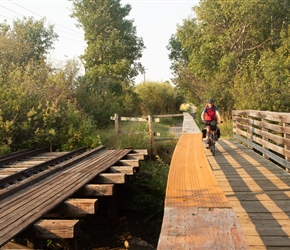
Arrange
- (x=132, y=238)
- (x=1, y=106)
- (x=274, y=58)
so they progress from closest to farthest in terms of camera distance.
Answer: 1. (x=132, y=238)
2. (x=1, y=106)
3. (x=274, y=58)

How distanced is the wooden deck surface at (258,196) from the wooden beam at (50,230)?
1932mm

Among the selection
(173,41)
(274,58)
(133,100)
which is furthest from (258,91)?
(173,41)

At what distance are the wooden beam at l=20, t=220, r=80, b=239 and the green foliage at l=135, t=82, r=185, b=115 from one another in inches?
1051

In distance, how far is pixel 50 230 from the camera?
11.2ft

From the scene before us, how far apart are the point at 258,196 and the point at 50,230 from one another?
326 centimetres

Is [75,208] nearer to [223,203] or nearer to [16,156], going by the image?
[223,203]

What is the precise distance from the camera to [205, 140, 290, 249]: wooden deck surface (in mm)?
3600

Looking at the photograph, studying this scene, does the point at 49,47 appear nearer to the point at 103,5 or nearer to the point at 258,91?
the point at 103,5

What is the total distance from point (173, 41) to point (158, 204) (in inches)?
1729

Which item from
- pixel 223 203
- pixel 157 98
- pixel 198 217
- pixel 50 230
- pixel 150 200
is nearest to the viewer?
pixel 198 217

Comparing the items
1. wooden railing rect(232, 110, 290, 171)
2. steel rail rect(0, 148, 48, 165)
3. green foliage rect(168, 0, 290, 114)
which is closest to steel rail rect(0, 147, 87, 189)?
steel rail rect(0, 148, 48, 165)

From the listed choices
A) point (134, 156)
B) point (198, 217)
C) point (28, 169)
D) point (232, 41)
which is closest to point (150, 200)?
point (134, 156)

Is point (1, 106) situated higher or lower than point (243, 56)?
lower

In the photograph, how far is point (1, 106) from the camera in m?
10.2
